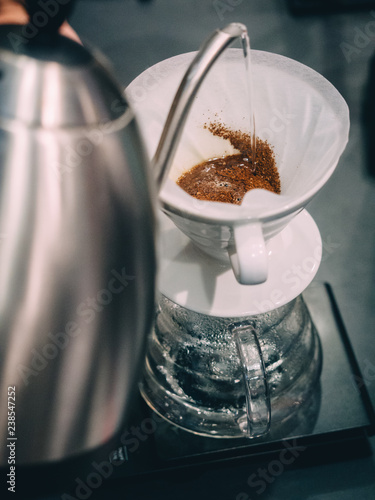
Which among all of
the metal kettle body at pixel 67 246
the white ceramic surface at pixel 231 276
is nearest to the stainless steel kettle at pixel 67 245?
the metal kettle body at pixel 67 246

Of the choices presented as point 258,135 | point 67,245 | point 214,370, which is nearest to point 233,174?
point 258,135

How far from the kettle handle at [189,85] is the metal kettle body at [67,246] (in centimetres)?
5

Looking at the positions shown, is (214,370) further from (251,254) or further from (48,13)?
(48,13)

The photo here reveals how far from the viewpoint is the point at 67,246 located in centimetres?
18

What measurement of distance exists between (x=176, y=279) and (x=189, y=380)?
0.33 feet

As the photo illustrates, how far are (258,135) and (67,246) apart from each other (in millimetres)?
267

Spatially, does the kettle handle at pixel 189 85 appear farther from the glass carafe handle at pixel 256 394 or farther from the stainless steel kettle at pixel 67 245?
the glass carafe handle at pixel 256 394

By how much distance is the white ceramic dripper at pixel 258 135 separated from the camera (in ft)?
1.01

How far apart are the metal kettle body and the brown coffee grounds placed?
0.21m

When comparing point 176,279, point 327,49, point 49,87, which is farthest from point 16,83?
point 327,49

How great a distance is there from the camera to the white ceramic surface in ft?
1.25

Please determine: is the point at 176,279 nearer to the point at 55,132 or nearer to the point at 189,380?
the point at 189,380

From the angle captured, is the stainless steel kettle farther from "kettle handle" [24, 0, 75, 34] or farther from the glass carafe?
the glass carafe

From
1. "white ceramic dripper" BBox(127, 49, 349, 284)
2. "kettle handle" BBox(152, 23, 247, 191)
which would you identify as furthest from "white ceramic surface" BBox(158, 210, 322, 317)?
"kettle handle" BBox(152, 23, 247, 191)
